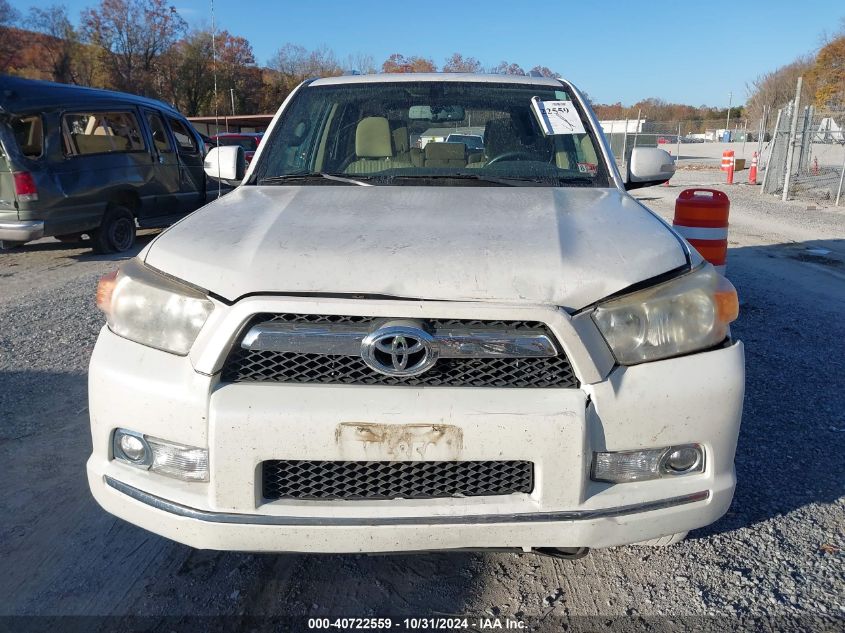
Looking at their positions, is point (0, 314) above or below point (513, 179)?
below

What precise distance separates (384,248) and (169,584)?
1.45 m

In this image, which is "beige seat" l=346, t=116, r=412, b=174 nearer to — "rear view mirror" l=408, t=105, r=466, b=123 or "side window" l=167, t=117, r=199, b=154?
"rear view mirror" l=408, t=105, r=466, b=123

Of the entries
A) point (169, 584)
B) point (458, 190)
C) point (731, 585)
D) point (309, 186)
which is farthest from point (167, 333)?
point (731, 585)

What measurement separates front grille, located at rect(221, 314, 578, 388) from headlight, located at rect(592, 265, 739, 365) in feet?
0.64

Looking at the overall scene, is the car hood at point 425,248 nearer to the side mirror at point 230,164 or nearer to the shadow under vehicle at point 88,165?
the side mirror at point 230,164

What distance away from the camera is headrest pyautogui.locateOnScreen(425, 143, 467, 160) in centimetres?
357

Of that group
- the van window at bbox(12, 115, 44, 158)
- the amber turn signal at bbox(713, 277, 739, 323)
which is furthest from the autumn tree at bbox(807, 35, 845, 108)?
the amber turn signal at bbox(713, 277, 739, 323)

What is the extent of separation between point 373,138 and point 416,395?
2.06 m

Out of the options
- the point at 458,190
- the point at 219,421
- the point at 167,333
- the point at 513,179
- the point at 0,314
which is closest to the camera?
the point at 219,421

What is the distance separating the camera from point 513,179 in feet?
10.8

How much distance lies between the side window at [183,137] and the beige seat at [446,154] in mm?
8096

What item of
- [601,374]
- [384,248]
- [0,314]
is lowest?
[0,314]

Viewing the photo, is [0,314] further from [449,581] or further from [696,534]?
[696,534]

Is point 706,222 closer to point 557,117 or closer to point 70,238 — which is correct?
point 557,117
